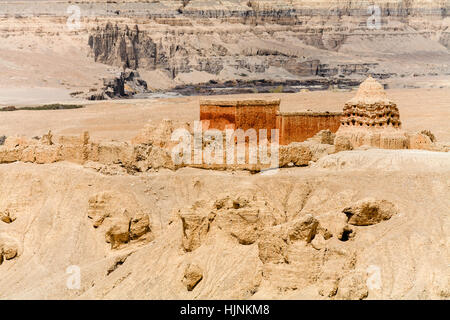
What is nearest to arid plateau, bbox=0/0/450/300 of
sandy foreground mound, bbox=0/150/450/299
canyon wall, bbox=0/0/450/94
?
sandy foreground mound, bbox=0/150/450/299

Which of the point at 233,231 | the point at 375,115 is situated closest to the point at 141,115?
the point at 375,115

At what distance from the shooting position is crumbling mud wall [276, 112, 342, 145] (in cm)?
2420

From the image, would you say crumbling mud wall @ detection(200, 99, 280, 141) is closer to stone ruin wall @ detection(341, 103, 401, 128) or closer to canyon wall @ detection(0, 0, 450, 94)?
stone ruin wall @ detection(341, 103, 401, 128)

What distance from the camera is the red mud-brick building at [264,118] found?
2398cm

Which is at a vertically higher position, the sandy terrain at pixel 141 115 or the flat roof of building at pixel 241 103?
the flat roof of building at pixel 241 103

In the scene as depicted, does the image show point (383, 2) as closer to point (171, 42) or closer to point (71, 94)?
point (171, 42)

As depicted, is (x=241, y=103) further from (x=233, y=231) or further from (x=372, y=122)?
(x=233, y=231)

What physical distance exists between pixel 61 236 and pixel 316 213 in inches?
232

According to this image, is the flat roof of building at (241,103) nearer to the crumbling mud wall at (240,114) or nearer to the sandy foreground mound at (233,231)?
the crumbling mud wall at (240,114)

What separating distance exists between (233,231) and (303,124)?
10.3 meters

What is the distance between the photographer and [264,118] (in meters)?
24.2

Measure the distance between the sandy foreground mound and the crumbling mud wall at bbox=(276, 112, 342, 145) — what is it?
13.5ft

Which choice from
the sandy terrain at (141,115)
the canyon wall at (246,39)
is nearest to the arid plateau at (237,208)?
the sandy terrain at (141,115)

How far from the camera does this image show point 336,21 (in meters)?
128
